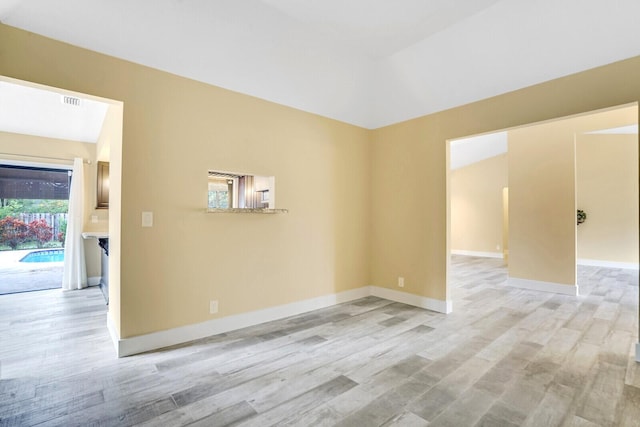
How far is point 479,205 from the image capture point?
999 centimetres

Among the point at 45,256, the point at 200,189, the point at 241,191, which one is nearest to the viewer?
the point at 200,189

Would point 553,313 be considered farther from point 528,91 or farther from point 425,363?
point 528,91

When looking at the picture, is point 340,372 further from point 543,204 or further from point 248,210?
point 543,204

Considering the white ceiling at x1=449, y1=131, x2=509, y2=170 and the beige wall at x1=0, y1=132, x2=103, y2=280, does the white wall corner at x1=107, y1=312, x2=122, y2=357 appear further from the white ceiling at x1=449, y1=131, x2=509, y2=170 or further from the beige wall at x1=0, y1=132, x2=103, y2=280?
the white ceiling at x1=449, y1=131, x2=509, y2=170

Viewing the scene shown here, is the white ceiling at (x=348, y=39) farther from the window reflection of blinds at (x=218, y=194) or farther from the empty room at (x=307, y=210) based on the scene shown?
the window reflection of blinds at (x=218, y=194)

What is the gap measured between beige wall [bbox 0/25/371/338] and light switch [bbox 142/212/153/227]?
0.04 metres

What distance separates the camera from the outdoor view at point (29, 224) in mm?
5066

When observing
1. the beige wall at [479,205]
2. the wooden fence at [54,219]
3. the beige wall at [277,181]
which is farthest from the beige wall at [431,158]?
the beige wall at [479,205]

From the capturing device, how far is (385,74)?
3.96 m

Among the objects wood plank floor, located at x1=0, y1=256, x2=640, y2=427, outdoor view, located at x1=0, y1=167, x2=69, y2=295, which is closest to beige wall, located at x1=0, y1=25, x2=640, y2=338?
wood plank floor, located at x1=0, y1=256, x2=640, y2=427

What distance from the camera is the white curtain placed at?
16.4ft

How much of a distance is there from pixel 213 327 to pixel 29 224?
14.6 ft

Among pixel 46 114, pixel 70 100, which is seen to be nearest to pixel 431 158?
pixel 70 100

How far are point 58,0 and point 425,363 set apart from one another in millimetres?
3999
